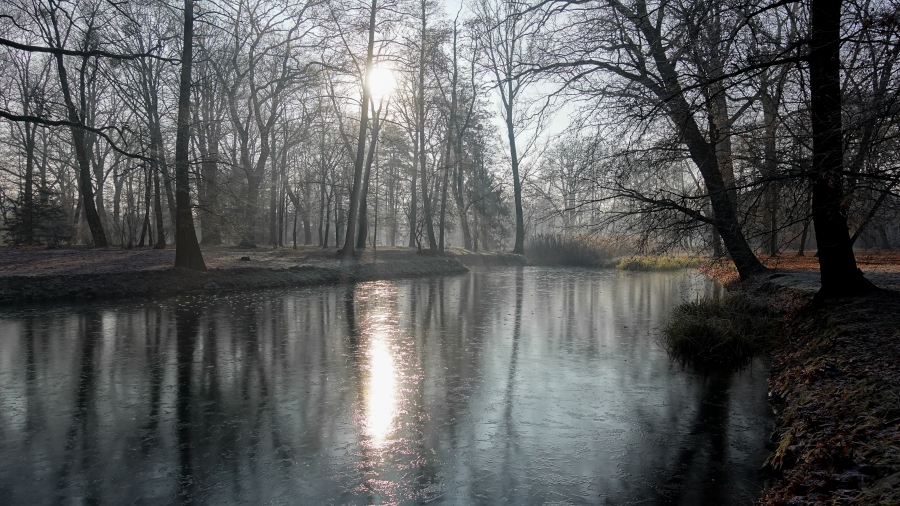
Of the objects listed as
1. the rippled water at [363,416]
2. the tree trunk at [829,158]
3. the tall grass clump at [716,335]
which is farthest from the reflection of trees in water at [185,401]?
the tall grass clump at [716,335]

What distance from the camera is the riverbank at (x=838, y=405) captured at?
3.83 metres

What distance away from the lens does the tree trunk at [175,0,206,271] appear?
16859 millimetres

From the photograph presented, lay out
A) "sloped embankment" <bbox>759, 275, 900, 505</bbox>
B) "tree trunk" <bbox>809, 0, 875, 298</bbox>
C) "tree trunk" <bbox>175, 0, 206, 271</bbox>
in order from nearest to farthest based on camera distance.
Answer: "sloped embankment" <bbox>759, 275, 900, 505</bbox> → "tree trunk" <bbox>809, 0, 875, 298</bbox> → "tree trunk" <bbox>175, 0, 206, 271</bbox>

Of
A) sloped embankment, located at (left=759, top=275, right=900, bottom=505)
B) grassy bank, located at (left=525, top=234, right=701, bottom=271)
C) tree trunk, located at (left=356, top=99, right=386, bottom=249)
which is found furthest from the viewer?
grassy bank, located at (left=525, top=234, right=701, bottom=271)

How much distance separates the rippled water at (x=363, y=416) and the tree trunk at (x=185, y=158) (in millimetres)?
6118

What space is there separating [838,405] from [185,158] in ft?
54.8

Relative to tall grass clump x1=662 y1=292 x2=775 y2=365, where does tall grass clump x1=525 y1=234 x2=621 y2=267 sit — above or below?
above

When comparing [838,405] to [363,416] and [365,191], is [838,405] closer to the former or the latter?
[363,416]

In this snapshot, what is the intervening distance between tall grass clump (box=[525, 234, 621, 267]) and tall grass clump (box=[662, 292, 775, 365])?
2398cm

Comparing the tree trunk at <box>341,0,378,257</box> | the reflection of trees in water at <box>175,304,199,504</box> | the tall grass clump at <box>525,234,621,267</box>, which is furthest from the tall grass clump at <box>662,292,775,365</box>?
the tall grass clump at <box>525,234,621,267</box>

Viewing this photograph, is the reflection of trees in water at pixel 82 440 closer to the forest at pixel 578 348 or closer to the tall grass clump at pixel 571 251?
the forest at pixel 578 348

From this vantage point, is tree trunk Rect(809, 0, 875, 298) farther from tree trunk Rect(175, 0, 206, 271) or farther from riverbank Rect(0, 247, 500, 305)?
riverbank Rect(0, 247, 500, 305)

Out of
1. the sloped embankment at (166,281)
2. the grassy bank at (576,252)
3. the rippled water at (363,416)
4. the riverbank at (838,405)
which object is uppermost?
the grassy bank at (576,252)

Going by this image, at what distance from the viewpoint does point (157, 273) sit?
682 inches
